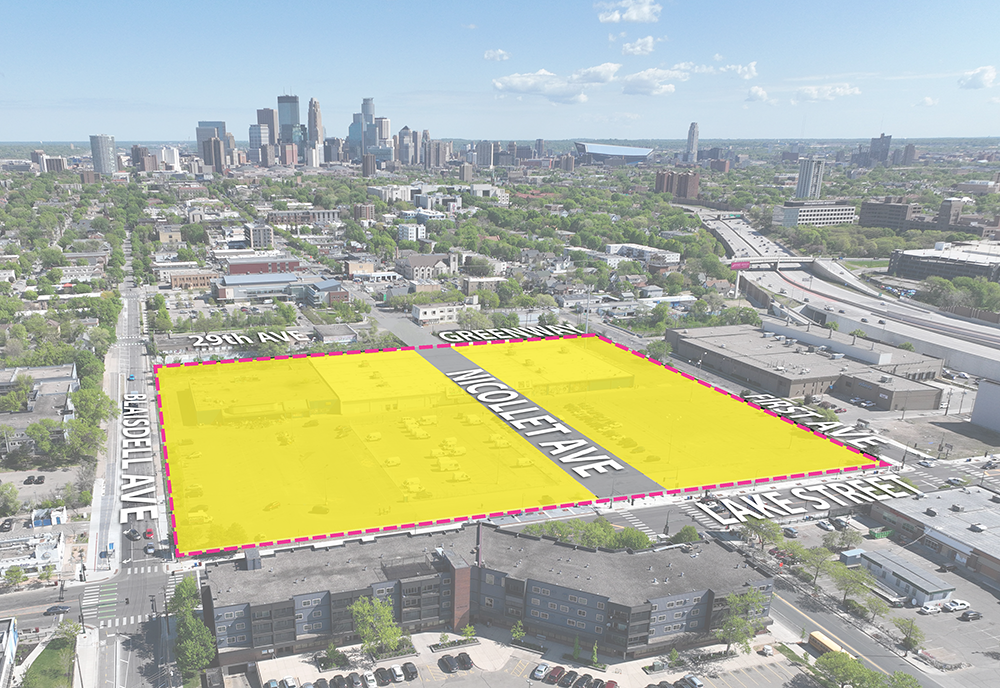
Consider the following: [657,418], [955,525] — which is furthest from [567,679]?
[657,418]

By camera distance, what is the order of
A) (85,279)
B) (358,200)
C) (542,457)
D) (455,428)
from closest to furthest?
(542,457) → (455,428) → (85,279) → (358,200)

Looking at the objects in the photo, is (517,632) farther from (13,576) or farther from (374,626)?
(13,576)

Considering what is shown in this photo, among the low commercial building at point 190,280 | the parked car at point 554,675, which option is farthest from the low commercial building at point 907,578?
the low commercial building at point 190,280

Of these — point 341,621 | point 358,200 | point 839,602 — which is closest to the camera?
point 341,621

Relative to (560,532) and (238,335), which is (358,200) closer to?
(238,335)

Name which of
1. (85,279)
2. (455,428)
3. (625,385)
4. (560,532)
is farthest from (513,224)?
(560,532)

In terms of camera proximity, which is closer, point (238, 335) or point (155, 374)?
point (155, 374)

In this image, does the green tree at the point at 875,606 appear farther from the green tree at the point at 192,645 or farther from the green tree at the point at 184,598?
the green tree at the point at 184,598
